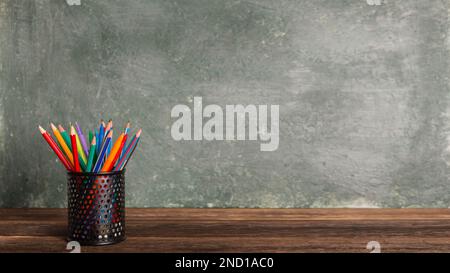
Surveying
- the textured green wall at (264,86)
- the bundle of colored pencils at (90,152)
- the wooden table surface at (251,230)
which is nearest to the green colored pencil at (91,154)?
the bundle of colored pencils at (90,152)

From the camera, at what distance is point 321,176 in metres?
1.43

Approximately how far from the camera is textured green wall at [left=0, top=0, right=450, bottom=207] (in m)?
1.42

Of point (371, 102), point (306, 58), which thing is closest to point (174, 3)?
point (306, 58)

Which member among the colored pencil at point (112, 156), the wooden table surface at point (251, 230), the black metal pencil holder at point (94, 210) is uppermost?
the colored pencil at point (112, 156)

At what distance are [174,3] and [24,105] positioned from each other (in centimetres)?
50

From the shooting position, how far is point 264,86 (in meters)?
1.43

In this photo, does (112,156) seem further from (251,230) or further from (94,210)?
(251,230)

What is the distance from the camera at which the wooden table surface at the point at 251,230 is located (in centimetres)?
98

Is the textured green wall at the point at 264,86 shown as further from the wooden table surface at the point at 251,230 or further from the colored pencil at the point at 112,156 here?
the colored pencil at the point at 112,156

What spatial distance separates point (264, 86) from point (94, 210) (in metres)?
0.61

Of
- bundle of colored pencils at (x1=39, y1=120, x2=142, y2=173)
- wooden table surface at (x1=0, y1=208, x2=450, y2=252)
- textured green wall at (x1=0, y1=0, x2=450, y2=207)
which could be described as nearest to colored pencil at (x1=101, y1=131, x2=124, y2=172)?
bundle of colored pencils at (x1=39, y1=120, x2=142, y2=173)

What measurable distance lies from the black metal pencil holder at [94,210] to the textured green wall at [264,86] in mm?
408

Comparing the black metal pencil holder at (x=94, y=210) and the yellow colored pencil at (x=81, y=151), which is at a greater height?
the yellow colored pencil at (x=81, y=151)

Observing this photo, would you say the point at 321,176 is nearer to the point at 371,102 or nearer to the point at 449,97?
the point at 371,102
